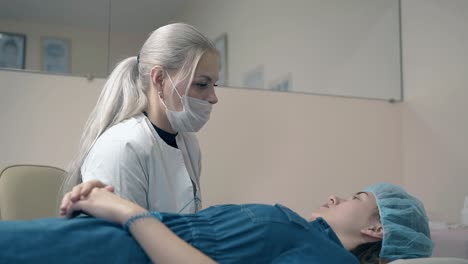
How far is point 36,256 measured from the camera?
941 mm

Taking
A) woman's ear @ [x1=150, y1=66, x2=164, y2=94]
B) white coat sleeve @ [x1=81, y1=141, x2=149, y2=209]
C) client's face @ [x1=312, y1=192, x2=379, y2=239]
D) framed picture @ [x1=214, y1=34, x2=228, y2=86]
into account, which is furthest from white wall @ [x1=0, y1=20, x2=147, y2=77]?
client's face @ [x1=312, y1=192, x2=379, y2=239]

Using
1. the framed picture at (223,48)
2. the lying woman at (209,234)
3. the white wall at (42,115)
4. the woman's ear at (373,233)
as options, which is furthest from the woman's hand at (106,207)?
the framed picture at (223,48)

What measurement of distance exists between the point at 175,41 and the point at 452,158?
149cm

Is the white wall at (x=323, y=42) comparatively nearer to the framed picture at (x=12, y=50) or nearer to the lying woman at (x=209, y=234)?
the framed picture at (x=12, y=50)

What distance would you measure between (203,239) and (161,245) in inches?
4.7

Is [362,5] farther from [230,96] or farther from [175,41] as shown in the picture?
[175,41]

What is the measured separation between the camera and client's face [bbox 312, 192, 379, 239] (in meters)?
1.41

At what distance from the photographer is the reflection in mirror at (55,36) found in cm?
223

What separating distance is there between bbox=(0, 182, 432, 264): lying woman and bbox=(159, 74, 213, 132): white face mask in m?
0.45

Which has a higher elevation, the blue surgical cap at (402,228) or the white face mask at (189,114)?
the white face mask at (189,114)

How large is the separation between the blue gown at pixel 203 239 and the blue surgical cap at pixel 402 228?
16 centimetres

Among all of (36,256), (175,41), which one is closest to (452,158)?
(175,41)

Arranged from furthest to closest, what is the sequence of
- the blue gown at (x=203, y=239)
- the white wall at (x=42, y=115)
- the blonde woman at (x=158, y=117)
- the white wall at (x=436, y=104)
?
the white wall at (x=436, y=104) < the white wall at (x=42, y=115) < the blonde woman at (x=158, y=117) < the blue gown at (x=203, y=239)

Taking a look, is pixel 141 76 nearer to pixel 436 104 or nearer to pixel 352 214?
pixel 352 214
